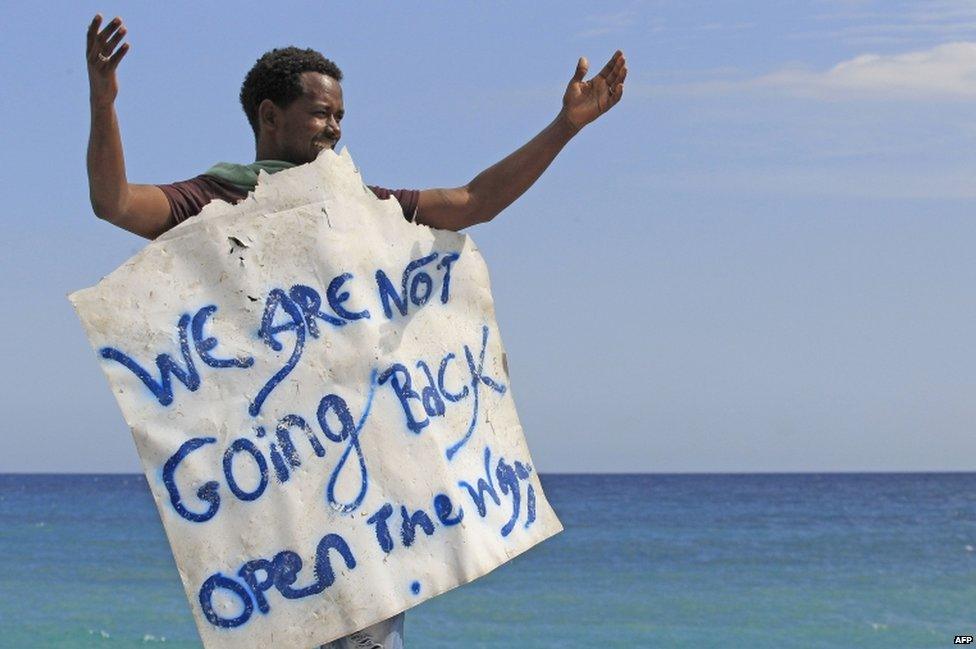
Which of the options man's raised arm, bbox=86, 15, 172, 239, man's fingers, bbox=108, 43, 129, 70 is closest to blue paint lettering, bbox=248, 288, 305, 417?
man's raised arm, bbox=86, 15, 172, 239

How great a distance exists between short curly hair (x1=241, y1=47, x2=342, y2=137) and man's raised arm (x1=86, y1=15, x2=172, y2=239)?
32 cm

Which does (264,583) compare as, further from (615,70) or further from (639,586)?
(639,586)

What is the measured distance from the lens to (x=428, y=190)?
3.19 metres

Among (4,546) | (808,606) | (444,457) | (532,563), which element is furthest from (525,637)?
(4,546)

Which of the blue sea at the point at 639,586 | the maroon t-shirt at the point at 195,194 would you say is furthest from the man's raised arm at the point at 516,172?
the blue sea at the point at 639,586

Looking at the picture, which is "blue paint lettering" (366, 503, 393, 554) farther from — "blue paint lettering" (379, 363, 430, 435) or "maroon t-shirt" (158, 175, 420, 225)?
"maroon t-shirt" (158, 175, 420, 225)

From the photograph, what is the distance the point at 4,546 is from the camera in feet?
91.2

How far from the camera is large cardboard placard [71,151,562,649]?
2.92m

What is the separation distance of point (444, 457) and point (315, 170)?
64 centimetres

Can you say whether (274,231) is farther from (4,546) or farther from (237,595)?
(4,546)

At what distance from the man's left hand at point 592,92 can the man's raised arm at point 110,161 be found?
2.85ft

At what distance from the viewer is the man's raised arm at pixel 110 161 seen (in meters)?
2.67

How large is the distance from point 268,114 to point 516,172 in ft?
1.73

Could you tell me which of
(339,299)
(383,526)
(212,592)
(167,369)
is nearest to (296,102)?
(339,299)
